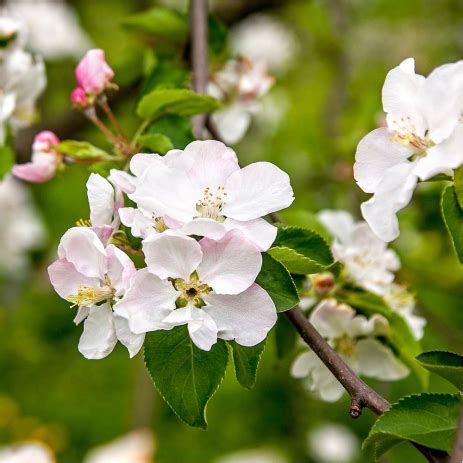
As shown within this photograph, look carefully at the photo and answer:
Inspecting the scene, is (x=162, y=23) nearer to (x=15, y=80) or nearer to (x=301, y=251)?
(x=15, y=80)

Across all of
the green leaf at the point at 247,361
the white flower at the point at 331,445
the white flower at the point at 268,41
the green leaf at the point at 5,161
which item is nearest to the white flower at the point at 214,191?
the green leaf at the point at 247,361

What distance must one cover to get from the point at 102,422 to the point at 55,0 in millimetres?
1713

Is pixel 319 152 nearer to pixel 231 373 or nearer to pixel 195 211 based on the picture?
pixel 231 373

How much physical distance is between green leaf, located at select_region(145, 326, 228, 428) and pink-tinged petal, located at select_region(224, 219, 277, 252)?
0.38ft

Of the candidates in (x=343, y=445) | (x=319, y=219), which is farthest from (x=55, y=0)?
(x=319, y=219)

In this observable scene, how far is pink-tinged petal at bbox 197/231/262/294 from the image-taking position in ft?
2.64

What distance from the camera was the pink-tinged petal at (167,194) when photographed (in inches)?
32.1

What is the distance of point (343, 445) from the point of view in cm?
300

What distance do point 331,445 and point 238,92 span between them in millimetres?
1830

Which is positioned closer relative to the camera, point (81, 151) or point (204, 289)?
point (204, 289)

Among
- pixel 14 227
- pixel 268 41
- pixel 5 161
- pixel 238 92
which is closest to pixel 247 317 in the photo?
pixel 5 161

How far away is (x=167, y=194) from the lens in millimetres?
826

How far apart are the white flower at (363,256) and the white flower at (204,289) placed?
0.36 meters

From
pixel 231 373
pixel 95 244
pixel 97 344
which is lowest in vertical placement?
pixel 231 373
